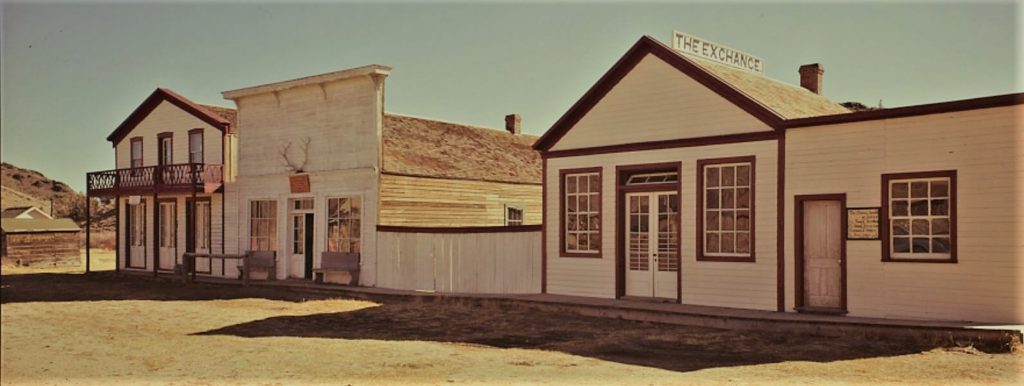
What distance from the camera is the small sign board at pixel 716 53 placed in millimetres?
16812

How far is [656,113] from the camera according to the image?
16797 mm

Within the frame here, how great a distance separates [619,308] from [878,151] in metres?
4.78

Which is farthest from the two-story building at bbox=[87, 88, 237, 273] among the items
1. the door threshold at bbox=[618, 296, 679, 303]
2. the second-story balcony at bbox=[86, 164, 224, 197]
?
the door threshold at bbox=[618, 296, 679, 303]

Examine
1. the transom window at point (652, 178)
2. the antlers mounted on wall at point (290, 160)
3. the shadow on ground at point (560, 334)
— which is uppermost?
the antlers mounted on wall at point (290, 160)

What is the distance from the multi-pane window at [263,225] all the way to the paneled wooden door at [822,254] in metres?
14.7

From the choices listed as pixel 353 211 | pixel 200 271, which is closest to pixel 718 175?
pixel 353 211

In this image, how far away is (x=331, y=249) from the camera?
76.1 ft

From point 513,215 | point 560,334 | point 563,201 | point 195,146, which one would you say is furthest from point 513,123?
point 560,334

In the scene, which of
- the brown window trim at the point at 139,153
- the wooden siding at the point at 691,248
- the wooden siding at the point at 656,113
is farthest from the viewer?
the brown window trim at the point at 139,153

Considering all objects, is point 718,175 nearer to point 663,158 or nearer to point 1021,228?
point 663,158

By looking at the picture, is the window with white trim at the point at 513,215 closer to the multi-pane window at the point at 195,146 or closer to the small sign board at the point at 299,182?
the small sign board at the point at 299,182

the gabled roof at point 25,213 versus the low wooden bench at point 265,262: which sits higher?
the gabled roof at point 25,213

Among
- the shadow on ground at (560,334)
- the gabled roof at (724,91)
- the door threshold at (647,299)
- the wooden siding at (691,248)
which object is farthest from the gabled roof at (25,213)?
the door threshold at (647,299)

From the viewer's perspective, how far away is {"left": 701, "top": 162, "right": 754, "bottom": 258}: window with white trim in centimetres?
1552
